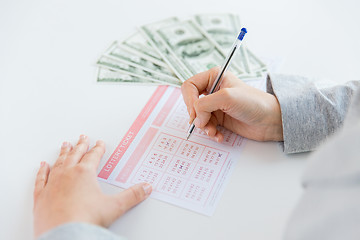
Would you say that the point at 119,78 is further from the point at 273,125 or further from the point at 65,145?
the point at 273,125

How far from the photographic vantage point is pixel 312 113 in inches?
33.2

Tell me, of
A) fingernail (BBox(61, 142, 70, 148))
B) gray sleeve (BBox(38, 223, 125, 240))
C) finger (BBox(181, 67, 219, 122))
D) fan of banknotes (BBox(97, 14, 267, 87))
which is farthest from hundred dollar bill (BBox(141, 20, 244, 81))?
gray sleeve (BBox(38, 223, 125, 240))

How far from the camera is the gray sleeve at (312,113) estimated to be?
2.71 ft

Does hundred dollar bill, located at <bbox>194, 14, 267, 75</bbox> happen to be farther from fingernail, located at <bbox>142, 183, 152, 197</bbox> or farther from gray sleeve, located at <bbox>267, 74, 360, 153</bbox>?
fingernail, located at <bbox>142, 183, 152, 197</bbox>

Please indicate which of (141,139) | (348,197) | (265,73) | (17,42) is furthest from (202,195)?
(17,42)

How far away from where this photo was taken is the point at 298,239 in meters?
0.53

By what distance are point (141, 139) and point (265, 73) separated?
1.25 ft

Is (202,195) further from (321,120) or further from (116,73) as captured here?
(116,73)

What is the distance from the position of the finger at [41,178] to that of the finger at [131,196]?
6.0 inches

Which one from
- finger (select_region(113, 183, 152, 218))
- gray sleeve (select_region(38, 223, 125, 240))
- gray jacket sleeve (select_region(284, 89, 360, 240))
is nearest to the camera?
gray jacket sleeve (select_region(284, 89, 360, 240))

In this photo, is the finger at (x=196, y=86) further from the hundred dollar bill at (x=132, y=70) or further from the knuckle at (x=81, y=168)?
the knuckle at (x=81, y=168)

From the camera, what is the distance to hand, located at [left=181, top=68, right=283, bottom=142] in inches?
32.6

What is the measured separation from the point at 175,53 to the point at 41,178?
50 cm

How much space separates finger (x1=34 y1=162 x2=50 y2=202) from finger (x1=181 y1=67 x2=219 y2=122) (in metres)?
0.32
